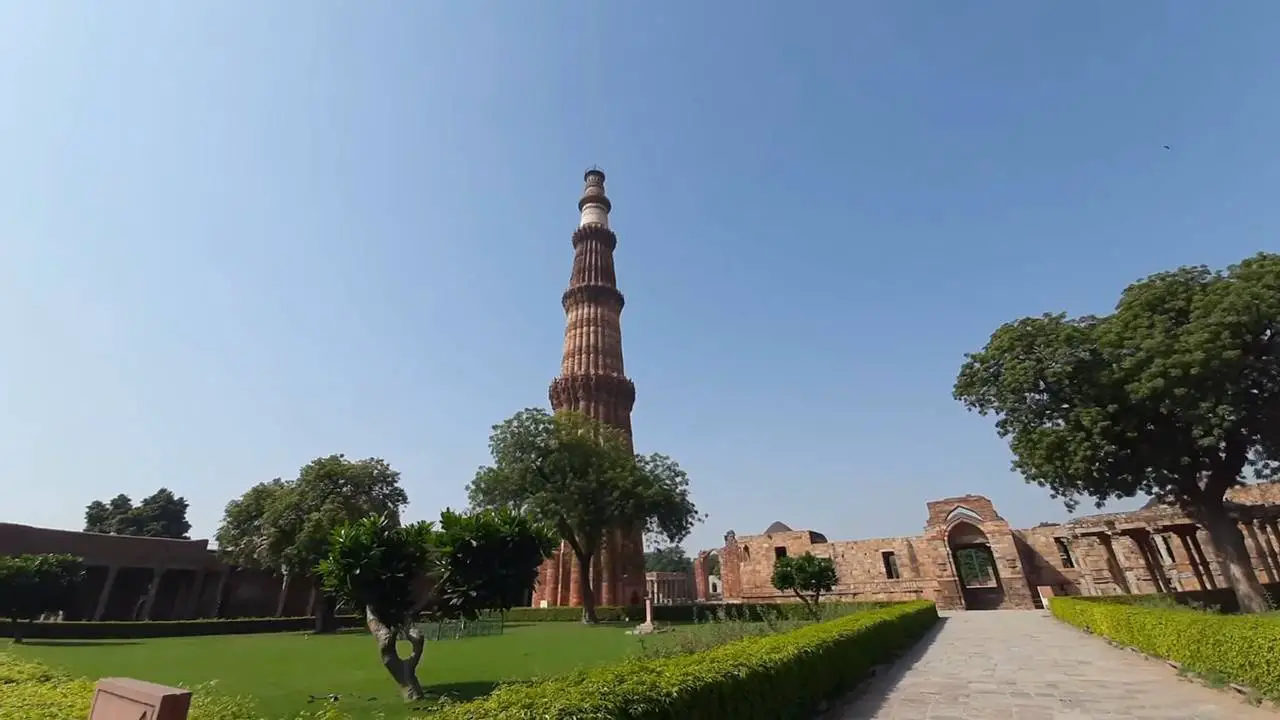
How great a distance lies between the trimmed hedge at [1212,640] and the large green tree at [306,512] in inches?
991

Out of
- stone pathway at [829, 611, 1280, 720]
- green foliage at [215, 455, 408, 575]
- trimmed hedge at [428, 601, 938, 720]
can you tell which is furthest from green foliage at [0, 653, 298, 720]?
green foliage at [215, 455, 408, 575]

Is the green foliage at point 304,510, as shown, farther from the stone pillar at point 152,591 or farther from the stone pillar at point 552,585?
the stone pillar at point 552,585

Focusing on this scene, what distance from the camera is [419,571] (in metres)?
10.8

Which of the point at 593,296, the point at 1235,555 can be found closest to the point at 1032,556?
the point at 1235,555

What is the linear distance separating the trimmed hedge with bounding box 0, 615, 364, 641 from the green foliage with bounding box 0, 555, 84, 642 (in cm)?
261

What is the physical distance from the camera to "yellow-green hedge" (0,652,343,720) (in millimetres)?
5902

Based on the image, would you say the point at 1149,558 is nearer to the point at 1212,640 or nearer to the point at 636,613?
the point at 1212,640

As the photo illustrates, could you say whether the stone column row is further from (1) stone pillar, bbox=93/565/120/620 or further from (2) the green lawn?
(2) the green lawn

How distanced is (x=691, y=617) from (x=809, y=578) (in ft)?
28.0

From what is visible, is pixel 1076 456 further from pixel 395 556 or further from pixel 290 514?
pixel 290 514

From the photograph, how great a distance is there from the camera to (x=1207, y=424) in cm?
1515

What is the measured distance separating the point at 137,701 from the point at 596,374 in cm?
3915

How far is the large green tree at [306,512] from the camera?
2547 cm

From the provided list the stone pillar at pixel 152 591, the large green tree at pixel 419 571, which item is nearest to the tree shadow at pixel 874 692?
the large green tree at pixel 419 571
